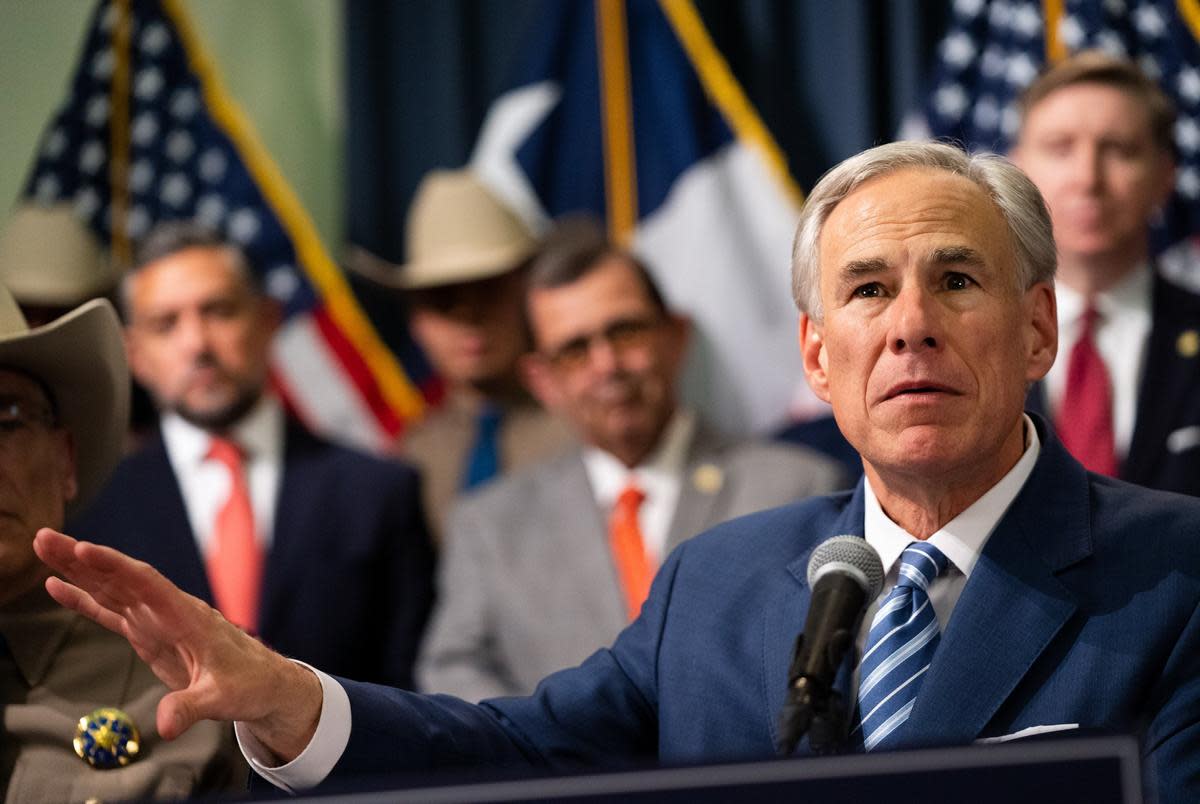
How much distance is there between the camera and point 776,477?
374 centimetres

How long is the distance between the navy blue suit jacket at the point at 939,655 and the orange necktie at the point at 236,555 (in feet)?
6.03

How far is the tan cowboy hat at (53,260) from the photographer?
15.3 feet

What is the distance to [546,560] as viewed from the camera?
376 centimetres

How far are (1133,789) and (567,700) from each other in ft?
3.42

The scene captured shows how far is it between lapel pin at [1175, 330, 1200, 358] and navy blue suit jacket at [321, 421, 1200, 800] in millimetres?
1432

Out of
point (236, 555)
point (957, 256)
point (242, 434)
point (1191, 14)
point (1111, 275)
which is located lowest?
point (236, 555)

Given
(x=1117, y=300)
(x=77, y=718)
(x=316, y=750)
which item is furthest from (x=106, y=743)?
(x=1117, y=300)

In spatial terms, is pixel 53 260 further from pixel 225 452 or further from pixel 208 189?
pixel 225 452

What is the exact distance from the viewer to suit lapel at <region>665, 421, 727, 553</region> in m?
3.69

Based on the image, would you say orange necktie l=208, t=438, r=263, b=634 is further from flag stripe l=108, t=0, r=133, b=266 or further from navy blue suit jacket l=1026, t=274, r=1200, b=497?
navy blue suit jacket l=1026, t=274, r=1200, b=497

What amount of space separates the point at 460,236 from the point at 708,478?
1301 millimetres

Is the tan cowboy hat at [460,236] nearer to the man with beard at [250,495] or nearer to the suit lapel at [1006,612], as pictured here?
the man with beard at [250,495]

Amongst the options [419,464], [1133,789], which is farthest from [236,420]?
[1133,789]

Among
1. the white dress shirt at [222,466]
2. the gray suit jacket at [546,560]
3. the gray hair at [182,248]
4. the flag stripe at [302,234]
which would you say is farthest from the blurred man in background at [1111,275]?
the flag stripe at [302,234]
